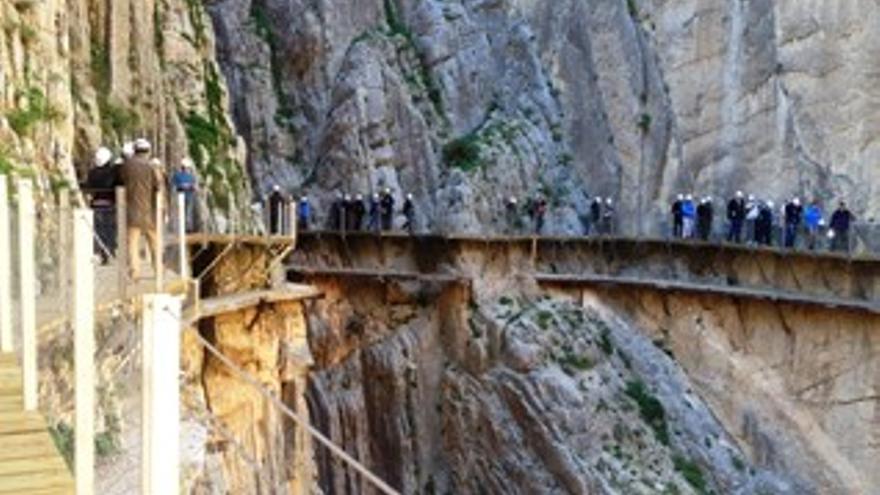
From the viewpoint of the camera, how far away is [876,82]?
128 feet

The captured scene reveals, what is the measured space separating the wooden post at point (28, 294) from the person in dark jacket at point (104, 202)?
301 cm

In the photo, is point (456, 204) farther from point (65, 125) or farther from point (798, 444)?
point (65, 125)

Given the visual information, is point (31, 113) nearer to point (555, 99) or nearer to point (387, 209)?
point (387, 209)

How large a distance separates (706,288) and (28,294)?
29.3 meters

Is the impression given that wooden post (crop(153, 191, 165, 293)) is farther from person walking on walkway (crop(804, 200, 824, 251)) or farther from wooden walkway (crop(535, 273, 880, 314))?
person walking on walkway (crop(804, 200, 824, 251))

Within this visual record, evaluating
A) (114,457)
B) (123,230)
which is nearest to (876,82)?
(123,230)

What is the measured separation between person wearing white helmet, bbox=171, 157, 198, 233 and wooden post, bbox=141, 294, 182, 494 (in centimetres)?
1623

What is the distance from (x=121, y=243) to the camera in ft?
35.0

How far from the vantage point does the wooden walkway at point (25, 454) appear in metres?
5.95

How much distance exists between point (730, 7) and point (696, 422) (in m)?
16.3

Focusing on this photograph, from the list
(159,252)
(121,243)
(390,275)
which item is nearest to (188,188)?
(121,243)

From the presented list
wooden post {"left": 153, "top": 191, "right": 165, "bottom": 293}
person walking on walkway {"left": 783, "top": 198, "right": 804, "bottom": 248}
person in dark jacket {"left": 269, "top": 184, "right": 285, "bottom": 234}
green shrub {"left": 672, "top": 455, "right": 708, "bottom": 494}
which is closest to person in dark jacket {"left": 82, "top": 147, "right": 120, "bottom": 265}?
wooden post {"left": 153, "top": 191, "right": 165, "bottom": 293}

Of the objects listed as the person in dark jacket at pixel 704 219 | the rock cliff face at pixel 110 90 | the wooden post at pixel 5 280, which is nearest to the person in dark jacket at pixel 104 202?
the rock cliff face at pixel 110 90

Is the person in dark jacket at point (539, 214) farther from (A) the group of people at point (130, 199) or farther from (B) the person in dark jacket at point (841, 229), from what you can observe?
(A) the group of people at point (130, 199)
